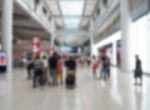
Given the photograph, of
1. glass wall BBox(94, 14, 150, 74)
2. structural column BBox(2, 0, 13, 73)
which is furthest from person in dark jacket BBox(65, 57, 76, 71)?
structural column BBox(2, 0, 13, 73)

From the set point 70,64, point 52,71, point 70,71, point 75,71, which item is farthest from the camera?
point 75,71

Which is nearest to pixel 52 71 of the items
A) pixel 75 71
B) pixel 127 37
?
pixel 75 71

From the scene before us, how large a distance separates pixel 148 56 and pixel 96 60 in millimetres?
3957

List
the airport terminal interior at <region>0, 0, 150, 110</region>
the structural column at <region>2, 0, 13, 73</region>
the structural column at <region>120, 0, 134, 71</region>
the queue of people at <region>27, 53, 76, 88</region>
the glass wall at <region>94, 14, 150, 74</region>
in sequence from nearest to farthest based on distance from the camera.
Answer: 1. the airport terminal interior at <region>0, 0, 150, 110</region>
2. the queue of people at <region>27, 53, 76, 88</region>
3. the glass wall at <region>94, 14, 150, 74</region>
4. the structural column at <region>120, 0, 134, 71</region>
5. the structural column at <region>2, 0, 13, 73</region>

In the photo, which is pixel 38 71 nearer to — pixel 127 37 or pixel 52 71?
pixel 52 71

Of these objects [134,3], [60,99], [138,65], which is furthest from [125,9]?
[60,99]

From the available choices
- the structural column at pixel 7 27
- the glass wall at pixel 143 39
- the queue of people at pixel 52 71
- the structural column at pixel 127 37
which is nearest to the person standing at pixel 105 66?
the glass wall at pixel 143 39

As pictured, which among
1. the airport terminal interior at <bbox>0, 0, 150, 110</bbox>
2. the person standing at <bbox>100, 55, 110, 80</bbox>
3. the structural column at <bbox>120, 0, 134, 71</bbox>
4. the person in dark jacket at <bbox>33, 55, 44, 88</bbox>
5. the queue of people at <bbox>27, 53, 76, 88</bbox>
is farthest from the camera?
the structural column at <bbox>120, 0, 134, 71</bbox>

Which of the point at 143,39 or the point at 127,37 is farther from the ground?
the point at 127,37

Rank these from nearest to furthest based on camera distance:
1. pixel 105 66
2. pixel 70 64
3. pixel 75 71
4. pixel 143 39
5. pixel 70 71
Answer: pixel 70 71 < pixel 70 64 < pixel 75 71 < pixel 105 66 < pixel 143 39

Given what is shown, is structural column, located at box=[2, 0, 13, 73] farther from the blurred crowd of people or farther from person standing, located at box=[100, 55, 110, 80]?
the blurred crowd of people

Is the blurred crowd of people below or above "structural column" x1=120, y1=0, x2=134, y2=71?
below

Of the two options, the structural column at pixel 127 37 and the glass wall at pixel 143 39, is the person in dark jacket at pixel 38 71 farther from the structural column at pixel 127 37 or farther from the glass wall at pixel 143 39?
the structural column at pixel 127 37

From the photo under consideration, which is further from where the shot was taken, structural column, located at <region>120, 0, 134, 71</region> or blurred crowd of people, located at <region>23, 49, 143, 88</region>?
structural column, located at <region>120, 0, 134, 71</region>
